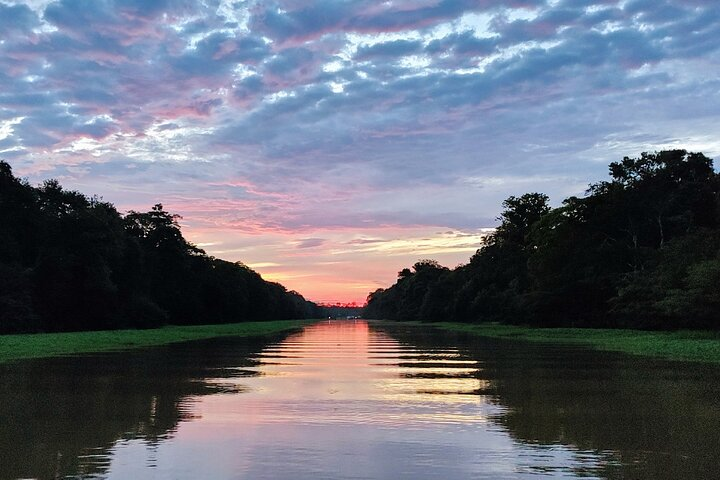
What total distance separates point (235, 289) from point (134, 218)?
1548 inches

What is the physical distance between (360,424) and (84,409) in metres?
6.42

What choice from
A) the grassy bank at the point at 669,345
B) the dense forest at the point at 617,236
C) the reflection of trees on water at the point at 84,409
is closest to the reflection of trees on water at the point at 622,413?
the grassy bank at the point at 669,345

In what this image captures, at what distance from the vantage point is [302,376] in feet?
81.1

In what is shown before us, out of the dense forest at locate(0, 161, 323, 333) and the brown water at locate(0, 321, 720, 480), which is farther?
the dense forest at locate(0, 161, 323, 333)

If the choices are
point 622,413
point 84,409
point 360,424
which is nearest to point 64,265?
point 84,409

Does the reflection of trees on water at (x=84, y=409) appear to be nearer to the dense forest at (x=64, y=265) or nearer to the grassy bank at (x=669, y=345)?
the grassy bank at (x=669, y=345)

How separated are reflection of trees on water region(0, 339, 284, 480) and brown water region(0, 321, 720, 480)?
0.04m

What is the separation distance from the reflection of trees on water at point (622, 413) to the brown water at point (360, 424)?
0.14 ft

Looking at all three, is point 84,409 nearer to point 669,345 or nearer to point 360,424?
point 360,424

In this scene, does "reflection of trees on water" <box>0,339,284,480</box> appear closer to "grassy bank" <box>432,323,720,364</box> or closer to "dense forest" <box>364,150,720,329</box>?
"grassy bank" <box>432,323,720,364</box>

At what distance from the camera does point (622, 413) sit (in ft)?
49.4

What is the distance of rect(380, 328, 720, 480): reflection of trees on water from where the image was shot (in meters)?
10.5

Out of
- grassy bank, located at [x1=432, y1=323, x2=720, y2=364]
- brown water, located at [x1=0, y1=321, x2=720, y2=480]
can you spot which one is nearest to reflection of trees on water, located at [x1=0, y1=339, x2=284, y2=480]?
brown water, located at [x1=0, y1=321, x2=720, y2=480]

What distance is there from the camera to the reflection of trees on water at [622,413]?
1048 cm
